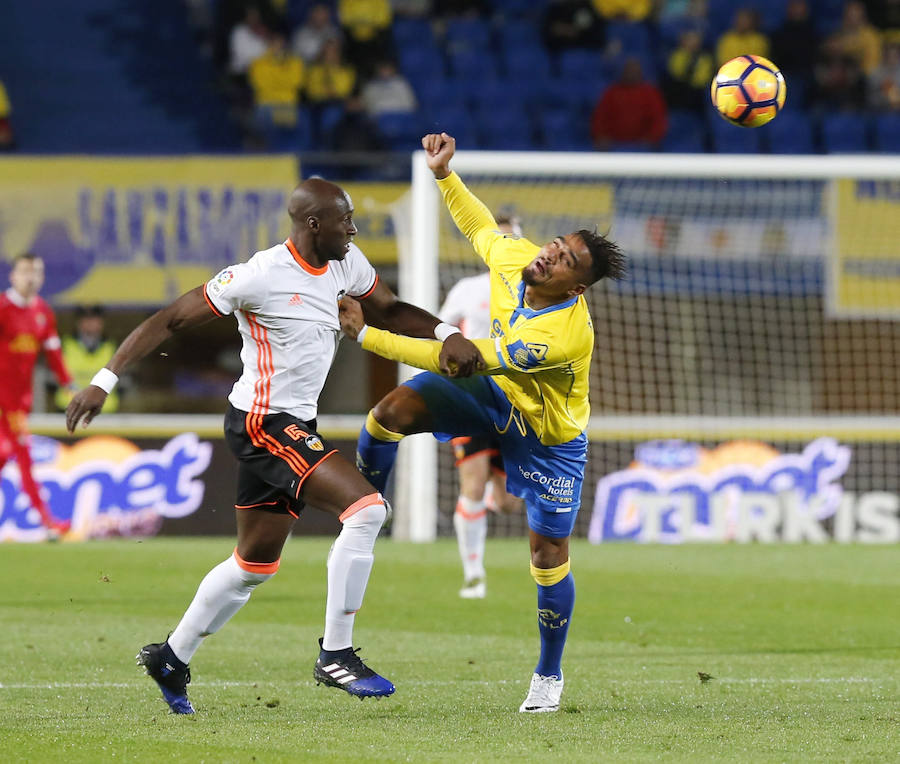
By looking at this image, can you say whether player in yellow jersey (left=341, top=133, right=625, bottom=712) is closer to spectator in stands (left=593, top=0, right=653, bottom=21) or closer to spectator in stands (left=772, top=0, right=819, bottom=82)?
spectator in stands (left=772, top=0, right=819, bottom=82)

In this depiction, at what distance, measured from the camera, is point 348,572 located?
20.2 feet

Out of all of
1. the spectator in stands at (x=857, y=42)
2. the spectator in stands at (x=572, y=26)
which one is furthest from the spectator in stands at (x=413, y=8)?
the spectator in stands at (x=857, y=42)

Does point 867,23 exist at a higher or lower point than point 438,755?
higher

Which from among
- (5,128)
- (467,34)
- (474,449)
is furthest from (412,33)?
(474,449)

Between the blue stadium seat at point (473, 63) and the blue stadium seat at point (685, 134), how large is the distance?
2413 millimetres

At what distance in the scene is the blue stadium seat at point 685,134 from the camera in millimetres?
18516

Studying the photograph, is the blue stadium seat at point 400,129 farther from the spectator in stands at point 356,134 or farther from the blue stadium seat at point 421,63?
the blue stadium seat at point 421,63

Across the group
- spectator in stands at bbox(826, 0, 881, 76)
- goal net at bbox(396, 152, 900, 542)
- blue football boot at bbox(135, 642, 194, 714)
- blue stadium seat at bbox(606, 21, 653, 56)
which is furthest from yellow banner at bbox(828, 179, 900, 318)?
blue football boot at bbox(135, 642, 194, 714)

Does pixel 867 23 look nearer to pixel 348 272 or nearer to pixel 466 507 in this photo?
pixel 466 507

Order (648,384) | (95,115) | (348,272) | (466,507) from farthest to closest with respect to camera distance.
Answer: (95,115) < (648,384) < (466,507) < (348,272)

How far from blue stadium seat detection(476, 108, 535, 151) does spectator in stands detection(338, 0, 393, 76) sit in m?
1.64

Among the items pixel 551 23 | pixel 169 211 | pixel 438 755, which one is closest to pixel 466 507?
pixel 438 755

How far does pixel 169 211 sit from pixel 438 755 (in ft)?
37.2

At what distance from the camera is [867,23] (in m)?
20.2
